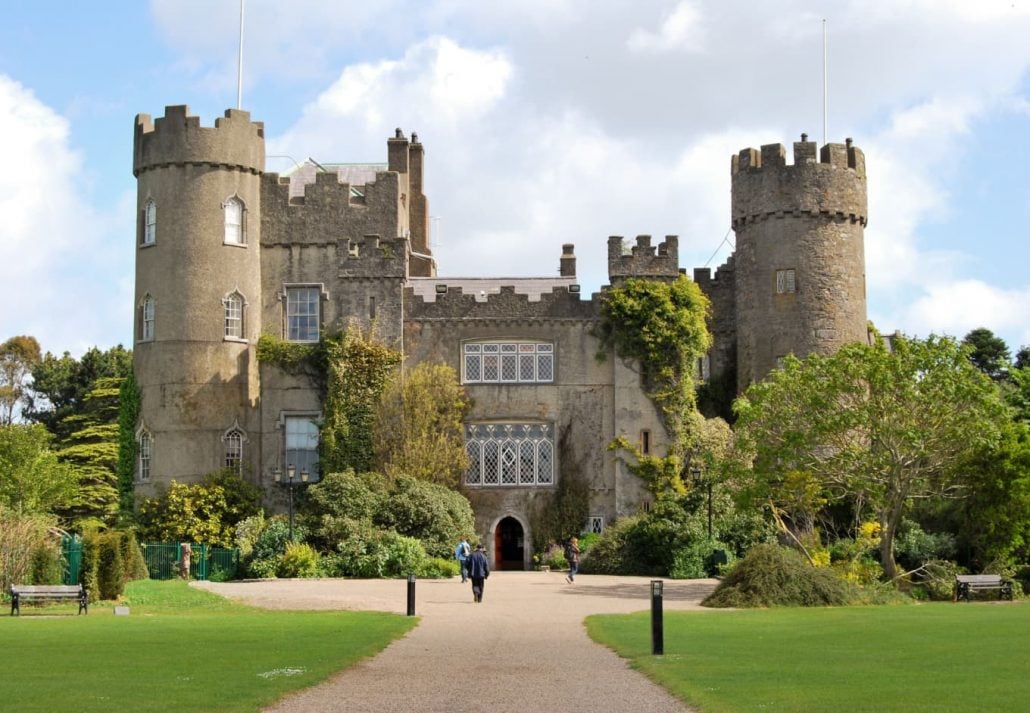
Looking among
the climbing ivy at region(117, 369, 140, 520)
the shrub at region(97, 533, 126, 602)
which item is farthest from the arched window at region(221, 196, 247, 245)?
the shrub at region(97, 533, 126, 602)

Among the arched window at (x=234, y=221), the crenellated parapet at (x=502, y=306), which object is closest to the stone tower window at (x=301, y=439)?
the crenellated parapet at (x=502, y=306)

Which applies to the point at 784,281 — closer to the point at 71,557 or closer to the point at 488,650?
the point at 71,557

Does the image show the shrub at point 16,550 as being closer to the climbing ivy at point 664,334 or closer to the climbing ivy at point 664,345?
the climbing ivy at point 664,345

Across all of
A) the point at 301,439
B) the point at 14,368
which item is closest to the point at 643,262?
the point at 301,439

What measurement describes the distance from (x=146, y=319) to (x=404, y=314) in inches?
315

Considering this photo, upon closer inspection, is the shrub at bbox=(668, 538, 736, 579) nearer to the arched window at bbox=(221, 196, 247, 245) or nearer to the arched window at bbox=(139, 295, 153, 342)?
the arched window at bbox=(221, 196, 247, 245)

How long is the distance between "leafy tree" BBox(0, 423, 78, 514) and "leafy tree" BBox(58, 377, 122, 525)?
538 centimetres

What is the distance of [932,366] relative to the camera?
31250 millimetres

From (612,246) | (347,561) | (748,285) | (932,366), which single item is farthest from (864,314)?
(347,561)

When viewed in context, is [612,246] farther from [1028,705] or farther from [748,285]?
[1028,705]

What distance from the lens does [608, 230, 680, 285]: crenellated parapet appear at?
4422 centimetres

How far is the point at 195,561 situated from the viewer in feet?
126

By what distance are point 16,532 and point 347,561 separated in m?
10.7

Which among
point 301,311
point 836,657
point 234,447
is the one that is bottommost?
point 836,657
